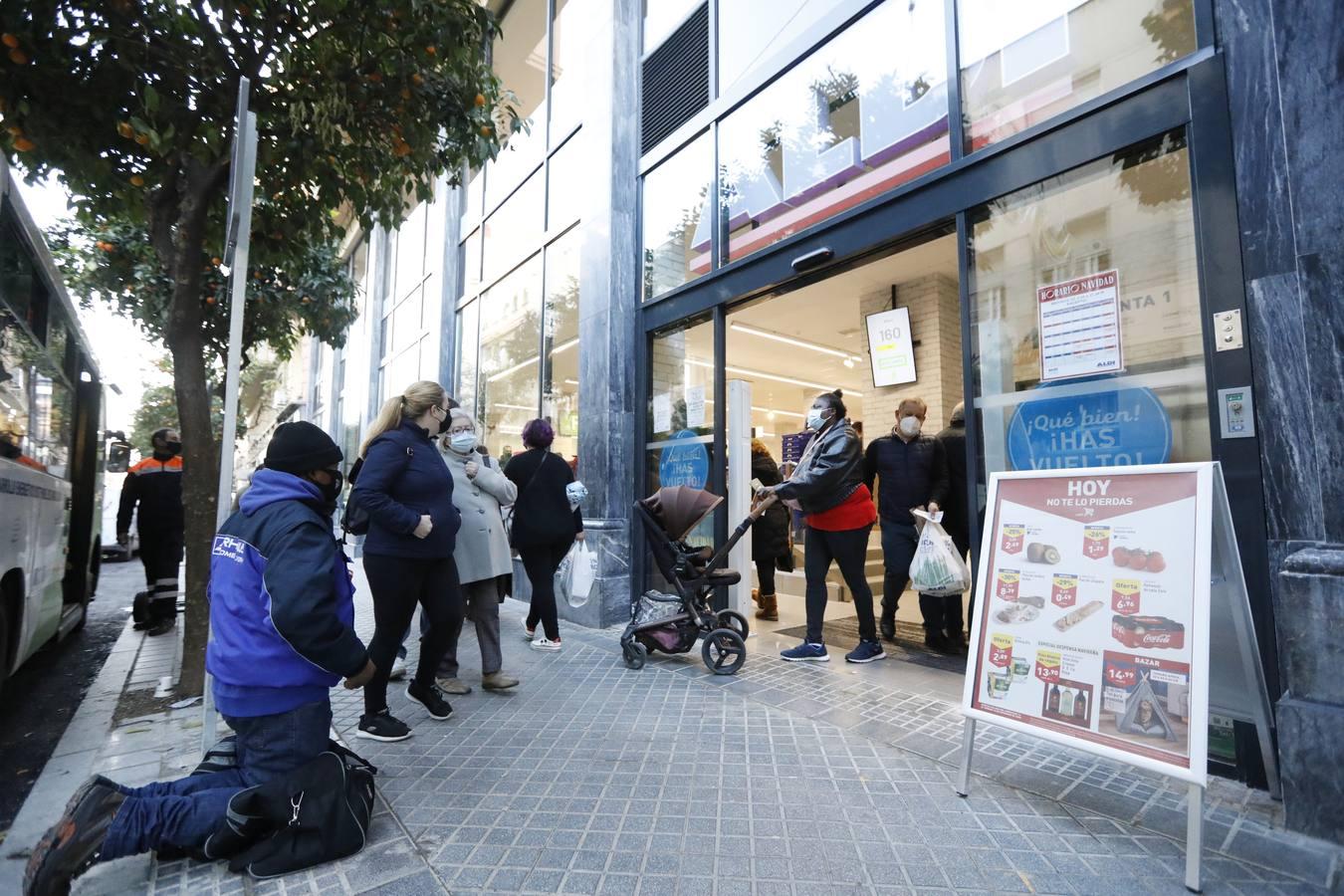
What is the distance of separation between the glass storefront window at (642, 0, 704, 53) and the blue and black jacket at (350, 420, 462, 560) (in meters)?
5.83

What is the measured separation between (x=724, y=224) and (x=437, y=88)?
283cm

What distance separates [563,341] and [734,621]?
463 centimetres

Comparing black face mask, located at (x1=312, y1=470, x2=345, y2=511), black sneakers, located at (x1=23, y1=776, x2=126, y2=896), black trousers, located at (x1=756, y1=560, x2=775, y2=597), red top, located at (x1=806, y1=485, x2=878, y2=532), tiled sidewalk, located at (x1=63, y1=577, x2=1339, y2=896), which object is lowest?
tiled sidewalk, located at (x1=63, y1=577, x2=1339, y2=896)

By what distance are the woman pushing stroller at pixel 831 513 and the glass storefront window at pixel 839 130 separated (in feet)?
5.83

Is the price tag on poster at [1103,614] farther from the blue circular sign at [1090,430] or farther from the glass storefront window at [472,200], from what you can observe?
the glass storefront window at [472,200]

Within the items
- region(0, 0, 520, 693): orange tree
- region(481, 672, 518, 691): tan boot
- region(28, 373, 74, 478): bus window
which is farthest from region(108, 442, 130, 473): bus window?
region(481, 672, 518, 691): tan boot

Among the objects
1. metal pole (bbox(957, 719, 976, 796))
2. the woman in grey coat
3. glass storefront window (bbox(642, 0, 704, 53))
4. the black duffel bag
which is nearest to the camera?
the black duffel bag

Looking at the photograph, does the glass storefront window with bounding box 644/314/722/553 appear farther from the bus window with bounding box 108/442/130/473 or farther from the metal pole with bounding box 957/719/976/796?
the bus window with bounding box 108/442/130/473

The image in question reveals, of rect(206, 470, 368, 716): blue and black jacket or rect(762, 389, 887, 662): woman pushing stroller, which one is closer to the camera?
rect(206, 470, 368, 716): blue and black jacket

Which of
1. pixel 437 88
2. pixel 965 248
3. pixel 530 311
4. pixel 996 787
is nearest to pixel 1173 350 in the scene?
pixel 965 248

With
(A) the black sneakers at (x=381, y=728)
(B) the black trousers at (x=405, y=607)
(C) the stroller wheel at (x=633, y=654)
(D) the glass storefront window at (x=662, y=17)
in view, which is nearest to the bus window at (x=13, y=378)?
(B) the black trousers at (x=405, y=607)

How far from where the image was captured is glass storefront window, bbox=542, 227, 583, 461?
8.19 m

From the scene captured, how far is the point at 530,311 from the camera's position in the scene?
9.45 metres

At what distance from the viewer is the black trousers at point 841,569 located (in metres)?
4.89
